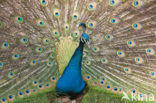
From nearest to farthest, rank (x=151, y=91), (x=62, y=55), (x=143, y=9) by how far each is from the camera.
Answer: (x=143, y=9)
(x=62, y=55)
(x=151, y=91)

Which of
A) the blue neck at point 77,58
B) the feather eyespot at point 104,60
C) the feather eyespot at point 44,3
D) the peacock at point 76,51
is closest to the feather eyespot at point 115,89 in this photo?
the peacock at point 76,51

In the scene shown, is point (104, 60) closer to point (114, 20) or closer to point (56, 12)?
point (114, 20)

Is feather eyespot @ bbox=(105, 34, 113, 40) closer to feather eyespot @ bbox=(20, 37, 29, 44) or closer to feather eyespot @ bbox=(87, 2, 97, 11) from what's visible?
feather eyespot @ bbox=(87, 2, 97, 11)

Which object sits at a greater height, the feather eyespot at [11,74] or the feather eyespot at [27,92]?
the feather eyespot at [11,74]

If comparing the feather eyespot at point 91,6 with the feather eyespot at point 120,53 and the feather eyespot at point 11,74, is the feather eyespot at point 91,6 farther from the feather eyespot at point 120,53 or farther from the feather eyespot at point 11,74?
the feather eyespot at point 11,74

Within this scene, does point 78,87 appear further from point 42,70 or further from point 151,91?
point 151,91

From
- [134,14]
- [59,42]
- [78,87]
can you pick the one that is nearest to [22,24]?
[59,42]

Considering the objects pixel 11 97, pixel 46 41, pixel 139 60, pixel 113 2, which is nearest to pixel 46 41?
pixel 46 41

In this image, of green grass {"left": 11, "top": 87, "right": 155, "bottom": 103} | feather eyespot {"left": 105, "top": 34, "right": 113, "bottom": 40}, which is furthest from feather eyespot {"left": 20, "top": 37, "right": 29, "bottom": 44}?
feather eyespot {"left": 105, "top": 34, "right": 113, "bottom": 40}

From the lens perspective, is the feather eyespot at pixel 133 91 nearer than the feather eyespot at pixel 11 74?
No

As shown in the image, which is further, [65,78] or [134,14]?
[65,78]
